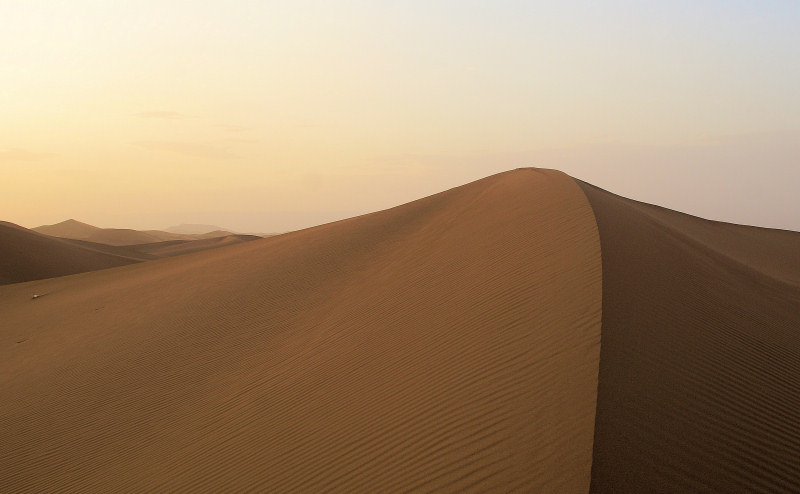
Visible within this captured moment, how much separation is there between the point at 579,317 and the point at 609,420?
1.52m

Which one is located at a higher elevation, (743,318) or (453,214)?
(453,214)

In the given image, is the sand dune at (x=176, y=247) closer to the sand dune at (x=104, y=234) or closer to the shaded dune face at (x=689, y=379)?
the sand dune at (x=104, y=234)

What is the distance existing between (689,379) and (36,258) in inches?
1293

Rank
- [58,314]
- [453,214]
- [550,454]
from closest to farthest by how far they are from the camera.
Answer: [550,454]
[453,214]
[58,314]

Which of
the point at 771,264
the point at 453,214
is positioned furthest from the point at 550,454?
the point at 771,264

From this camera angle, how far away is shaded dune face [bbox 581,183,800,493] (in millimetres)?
3754

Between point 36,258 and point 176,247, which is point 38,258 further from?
point 176,247

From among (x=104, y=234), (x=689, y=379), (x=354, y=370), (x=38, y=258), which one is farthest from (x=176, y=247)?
(x=689, y=379)

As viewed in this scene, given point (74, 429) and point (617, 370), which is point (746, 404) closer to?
point (617, 370)

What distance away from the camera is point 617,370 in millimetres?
4555

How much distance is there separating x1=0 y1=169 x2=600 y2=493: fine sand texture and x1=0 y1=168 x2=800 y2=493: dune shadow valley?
32 millimetres

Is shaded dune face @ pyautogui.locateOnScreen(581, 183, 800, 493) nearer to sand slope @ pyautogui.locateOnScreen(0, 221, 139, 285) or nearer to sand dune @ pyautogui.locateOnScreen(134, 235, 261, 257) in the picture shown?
sand slope @ pyautogui.locateOnScreen(0, 221, 139, 285)

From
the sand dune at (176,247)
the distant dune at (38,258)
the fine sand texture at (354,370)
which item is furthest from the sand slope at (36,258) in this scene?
the fine sand texture at (354,370)

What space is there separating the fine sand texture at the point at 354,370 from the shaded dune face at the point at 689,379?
0.22 metres
